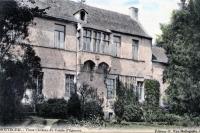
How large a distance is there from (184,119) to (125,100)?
4.38 metres

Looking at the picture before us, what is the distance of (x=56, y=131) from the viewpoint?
16609 millimetres

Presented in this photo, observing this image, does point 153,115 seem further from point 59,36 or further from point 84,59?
point 59,36

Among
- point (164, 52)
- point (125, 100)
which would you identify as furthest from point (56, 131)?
point (164, 52)

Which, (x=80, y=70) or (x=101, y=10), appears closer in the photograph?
(x=80, y=70)

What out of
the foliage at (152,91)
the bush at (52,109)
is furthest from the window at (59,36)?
the foliage at (152,91)

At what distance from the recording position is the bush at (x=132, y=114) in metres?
28.0

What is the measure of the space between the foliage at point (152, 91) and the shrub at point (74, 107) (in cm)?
965

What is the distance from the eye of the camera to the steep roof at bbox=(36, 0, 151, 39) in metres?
27.8

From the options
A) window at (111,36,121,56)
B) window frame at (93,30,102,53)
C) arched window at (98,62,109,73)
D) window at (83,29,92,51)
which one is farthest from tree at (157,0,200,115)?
window at (83,29,92,51)

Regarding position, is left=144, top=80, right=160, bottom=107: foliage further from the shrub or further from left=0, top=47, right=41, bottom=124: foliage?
left=0, top=47, right=41, bottom=124: foliage

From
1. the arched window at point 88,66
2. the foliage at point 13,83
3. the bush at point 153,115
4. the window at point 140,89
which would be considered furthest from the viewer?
the window at point 140,89

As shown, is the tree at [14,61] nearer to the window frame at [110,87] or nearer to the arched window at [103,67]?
the window frame at [110,87]

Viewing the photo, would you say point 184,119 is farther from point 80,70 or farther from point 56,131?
point 56,131

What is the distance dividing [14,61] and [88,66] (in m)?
13.6
